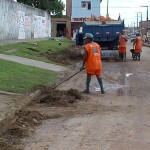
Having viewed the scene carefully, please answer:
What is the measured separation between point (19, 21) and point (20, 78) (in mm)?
26628

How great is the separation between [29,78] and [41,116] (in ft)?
17.8

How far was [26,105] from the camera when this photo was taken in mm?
10617

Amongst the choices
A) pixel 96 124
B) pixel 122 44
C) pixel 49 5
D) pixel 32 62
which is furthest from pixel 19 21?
pixel 96 124

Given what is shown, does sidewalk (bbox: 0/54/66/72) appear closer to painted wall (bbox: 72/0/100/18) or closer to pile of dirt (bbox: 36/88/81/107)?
pile of dirt (bbox: 36/88/81/107)

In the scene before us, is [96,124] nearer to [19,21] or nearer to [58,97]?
[58,97]

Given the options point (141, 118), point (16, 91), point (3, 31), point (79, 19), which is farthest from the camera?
point (79, 19)

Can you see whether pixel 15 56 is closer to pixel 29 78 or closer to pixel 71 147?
pixel 29 78

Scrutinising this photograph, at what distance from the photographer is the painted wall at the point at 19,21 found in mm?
34525

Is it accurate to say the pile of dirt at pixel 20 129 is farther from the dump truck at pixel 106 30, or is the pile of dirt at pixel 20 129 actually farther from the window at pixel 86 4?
the window at pixel 86 4

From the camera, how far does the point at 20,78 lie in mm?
14438

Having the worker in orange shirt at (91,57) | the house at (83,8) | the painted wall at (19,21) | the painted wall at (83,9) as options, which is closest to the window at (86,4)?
the house at (83,8)

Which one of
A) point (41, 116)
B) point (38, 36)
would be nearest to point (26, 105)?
point (41, 116)

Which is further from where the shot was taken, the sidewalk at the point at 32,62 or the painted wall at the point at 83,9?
the painted wall at the point at 83,9

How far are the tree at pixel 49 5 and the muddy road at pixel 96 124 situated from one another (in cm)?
5083
